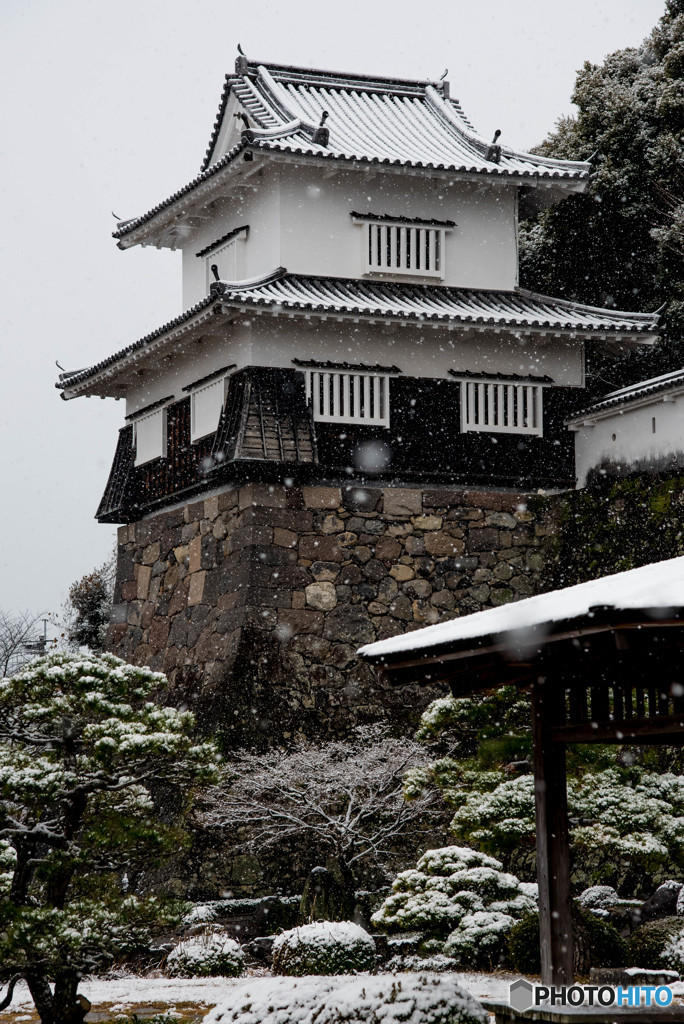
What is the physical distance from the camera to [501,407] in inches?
714

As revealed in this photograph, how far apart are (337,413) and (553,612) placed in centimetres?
1176

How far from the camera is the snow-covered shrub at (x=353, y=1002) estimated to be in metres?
7.19

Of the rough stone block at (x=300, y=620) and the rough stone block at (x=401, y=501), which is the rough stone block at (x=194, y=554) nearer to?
the rough stone block at (x=300, y=620)

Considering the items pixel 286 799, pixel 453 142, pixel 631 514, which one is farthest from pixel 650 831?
pixel 453 142

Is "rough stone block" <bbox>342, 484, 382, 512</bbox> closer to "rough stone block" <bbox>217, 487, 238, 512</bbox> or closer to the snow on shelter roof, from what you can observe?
"rough stone block" <bbox>217, 487, 238, 512</bbox>

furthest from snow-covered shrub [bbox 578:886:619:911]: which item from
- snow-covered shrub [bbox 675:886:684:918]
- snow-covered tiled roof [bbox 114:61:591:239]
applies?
snow-covered tiled roof [bbox 114:61:591:239]

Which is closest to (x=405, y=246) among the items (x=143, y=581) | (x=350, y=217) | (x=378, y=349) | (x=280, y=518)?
(x=350, y=217)

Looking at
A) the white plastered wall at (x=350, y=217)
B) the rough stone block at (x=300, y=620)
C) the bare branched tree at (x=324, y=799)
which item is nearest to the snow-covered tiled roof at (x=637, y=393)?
the white plastered wall at (x=350, y=217)

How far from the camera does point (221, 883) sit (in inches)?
594

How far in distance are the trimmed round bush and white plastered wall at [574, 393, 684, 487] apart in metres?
6.34

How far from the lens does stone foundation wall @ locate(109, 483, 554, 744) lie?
53.8 ft

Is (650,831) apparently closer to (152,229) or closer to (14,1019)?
(14,1019)

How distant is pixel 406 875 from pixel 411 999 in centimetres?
561

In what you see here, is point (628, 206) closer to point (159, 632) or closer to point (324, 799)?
point (159, 632)
